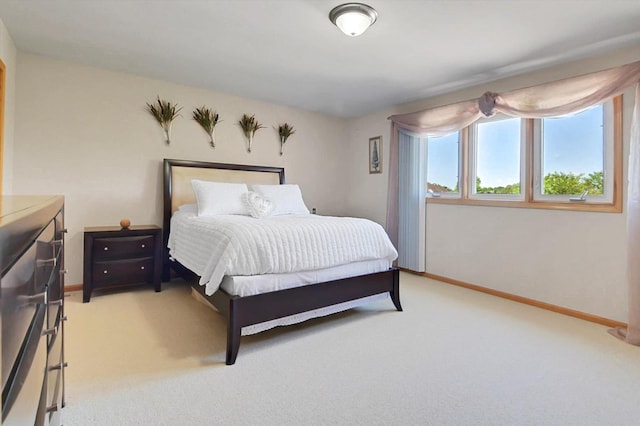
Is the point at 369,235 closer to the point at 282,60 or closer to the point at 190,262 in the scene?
the point at 190,262

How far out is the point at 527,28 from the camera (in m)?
2.49

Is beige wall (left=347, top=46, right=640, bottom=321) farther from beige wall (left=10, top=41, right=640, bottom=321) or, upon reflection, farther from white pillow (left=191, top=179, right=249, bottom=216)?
white pillow (left=191, top=179, right=249, bottom=216)

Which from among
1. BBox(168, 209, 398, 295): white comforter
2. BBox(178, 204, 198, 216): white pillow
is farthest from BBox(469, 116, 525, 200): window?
BBox(178, 204, 198, 216): white pillow

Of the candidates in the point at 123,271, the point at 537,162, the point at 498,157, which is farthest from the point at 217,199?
the point at 537,162

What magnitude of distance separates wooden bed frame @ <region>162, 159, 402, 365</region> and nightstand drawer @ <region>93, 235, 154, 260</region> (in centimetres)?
34

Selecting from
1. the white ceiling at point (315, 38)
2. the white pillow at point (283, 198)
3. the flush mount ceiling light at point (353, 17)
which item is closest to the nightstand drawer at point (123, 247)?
the white pillow at point (283, 198)

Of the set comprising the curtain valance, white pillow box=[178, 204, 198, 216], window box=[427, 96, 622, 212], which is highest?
the curtain valance

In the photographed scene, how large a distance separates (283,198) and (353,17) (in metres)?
2.10

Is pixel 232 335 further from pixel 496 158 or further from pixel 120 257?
pixel 496 158

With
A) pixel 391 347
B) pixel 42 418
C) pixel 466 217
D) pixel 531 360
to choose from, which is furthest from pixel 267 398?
pixel 466 217

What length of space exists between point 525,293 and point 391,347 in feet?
6.29

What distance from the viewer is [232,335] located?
6.89 feet

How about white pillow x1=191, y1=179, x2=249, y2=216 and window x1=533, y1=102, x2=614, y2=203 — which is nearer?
window x1=533, y1=102, x2=614, y2=203

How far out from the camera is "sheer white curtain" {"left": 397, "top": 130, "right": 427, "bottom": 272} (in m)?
4.34
